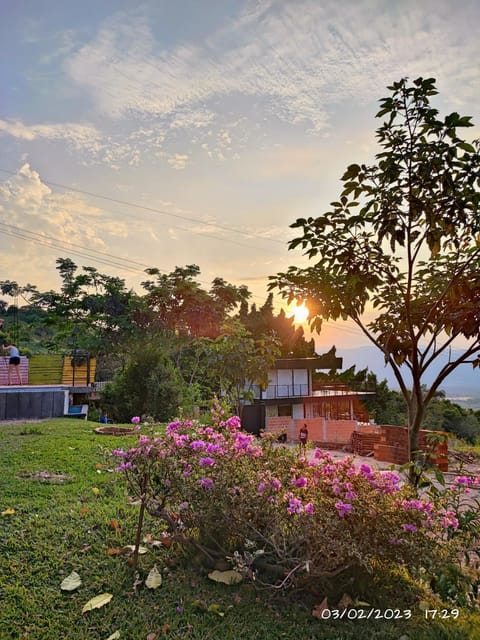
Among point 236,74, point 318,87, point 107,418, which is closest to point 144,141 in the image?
point 236,74

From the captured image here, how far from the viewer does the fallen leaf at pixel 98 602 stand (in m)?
2.32

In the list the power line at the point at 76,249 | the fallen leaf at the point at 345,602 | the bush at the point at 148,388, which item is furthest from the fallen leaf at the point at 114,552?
the power line at the point at 76,249

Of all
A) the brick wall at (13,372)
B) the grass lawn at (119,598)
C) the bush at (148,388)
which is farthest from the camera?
the brick wall at (13,372)

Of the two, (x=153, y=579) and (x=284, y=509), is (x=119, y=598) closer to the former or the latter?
(x=153, y=579)

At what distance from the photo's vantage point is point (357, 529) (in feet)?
7.76

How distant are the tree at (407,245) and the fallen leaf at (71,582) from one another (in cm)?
202

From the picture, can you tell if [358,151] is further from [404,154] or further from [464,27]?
[404,154]

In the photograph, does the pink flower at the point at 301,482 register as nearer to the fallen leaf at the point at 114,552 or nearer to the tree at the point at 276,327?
the fallen leaf at the point at 114,552

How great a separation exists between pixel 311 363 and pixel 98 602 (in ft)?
71.1

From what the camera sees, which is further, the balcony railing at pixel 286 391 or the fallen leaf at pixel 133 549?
the balcony railing at pixel 286 391

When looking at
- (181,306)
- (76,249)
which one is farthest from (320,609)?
(76,249)

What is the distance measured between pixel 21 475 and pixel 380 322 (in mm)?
3886

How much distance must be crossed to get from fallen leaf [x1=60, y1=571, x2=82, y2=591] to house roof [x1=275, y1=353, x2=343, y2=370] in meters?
19.9

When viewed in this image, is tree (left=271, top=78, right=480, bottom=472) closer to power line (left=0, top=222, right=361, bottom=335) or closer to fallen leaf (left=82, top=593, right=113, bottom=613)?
fallen leaf (left=82, top=593, right=113, bottom=613)
